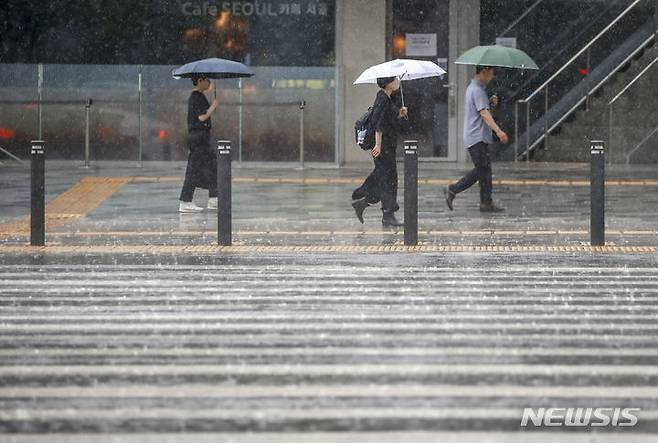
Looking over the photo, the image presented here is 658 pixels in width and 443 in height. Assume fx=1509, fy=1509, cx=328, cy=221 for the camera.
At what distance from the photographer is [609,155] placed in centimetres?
2453

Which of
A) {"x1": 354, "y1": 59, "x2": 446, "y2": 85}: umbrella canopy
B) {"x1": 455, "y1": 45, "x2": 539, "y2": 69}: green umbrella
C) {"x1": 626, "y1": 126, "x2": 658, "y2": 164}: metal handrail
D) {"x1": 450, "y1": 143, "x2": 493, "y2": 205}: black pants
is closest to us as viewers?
{"x1": 354, "y1": 59, "x2": 446, "y2": 85}: umbrella canopy

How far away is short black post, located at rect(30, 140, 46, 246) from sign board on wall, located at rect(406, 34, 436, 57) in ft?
42.2

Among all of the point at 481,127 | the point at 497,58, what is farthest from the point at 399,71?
the point at 497,58

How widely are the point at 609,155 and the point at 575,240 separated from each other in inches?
438

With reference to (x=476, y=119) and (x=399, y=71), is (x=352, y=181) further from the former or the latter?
(x=399, y=71)

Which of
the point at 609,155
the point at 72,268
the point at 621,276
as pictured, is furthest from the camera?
the point at 609,155

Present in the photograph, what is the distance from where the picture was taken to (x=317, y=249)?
1297cm

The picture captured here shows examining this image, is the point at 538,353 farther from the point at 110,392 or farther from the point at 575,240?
the point at 575,240

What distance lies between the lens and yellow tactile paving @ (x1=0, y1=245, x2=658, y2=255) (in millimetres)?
12773

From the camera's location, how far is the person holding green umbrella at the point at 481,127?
16500 millimetres

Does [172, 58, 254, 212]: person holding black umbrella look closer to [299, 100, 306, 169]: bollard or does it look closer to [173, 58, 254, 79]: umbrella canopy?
[173, 58, 254, 79]: umbrella canopy

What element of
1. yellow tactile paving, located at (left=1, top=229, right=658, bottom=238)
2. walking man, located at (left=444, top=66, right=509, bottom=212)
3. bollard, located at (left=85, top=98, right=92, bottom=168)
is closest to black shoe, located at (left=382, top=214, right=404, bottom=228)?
yellow tactile paving, located at (left=1, top=229, right=658, bottom=238)

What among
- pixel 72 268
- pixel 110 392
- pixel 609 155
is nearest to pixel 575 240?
pixel 72 268

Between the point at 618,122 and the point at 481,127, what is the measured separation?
Result: 8.77 metres
